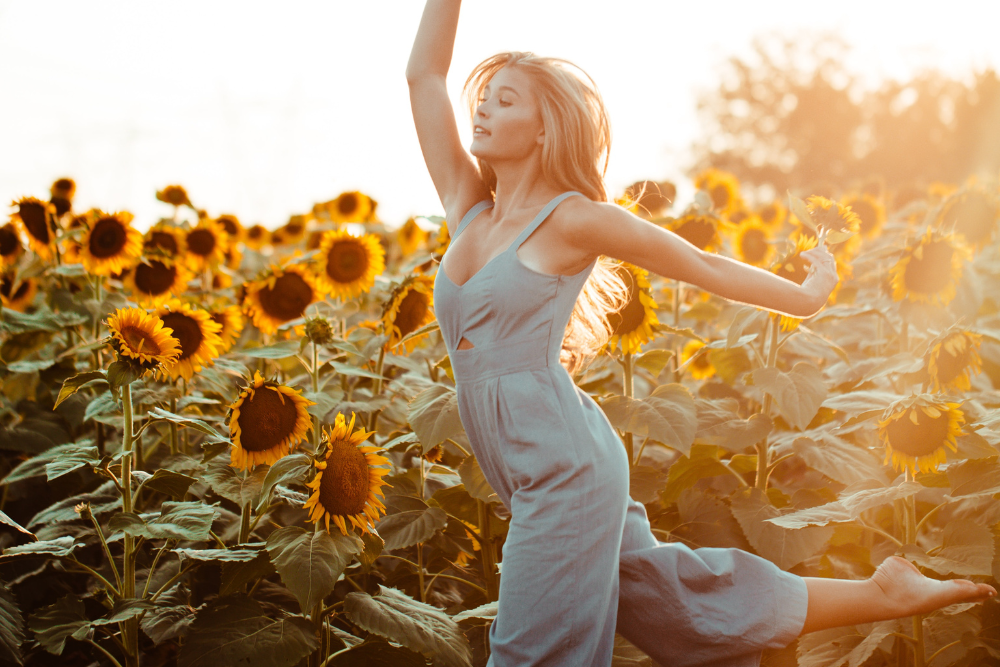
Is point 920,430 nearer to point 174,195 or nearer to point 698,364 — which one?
point 698,364

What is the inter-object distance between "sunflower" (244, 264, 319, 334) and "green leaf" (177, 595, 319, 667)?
1.51m

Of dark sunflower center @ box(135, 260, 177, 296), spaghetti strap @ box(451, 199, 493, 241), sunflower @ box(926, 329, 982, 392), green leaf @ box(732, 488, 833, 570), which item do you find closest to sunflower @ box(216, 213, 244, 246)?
dark sunflower center @ box(135, 260, 177, 296)

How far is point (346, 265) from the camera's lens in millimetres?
3572

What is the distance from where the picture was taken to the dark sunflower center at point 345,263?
3570 millimetres

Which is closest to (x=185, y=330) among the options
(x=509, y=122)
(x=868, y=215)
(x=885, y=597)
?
(x=509, y=122)

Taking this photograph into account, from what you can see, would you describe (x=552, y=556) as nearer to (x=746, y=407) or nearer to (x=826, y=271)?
(x=826, y=271)

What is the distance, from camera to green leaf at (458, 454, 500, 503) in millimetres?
2418

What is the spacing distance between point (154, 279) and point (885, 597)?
3119mm

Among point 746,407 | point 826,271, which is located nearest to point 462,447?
point 826,271

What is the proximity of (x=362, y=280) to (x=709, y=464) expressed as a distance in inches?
67.0

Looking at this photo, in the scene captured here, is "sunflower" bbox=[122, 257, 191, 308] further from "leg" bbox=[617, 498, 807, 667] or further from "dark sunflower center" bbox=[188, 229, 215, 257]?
"leg" bbox=[617, 498, 807, 667]

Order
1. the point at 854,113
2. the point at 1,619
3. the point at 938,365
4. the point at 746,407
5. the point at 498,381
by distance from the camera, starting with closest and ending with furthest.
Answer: the point at 498,381 → the point at 1,619 → the point at 938,365 → the point at 746,407 → the point at 854,113

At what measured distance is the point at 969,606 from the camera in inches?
92.2

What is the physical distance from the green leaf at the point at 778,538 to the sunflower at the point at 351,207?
3607 millimetres
